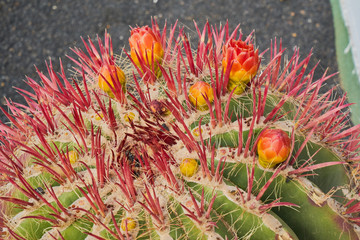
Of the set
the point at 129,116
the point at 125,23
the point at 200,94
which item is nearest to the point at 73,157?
the point at 129,116

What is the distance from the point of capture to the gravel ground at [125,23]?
2.09m

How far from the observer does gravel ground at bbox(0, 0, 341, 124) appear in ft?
6.84

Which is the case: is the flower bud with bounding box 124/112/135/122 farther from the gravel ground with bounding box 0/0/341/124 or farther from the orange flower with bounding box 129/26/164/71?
the gravel ground with bounding box 0/0/341/124

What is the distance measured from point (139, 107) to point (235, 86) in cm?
17

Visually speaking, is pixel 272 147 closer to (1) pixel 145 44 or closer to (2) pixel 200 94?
(2) pixel 200 94

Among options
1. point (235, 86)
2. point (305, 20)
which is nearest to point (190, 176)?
point (235, 86)

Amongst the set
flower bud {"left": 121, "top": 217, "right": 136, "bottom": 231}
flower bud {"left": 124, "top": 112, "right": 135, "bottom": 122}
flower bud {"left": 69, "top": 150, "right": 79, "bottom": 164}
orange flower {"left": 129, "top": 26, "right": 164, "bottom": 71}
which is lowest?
flower bud {"left": 121, "top": 217, "right": 136, "bottom": 231}

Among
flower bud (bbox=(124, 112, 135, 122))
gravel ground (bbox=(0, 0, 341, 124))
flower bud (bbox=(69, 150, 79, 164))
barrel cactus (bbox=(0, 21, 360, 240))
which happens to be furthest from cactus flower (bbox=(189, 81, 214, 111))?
gravel ground (bbox=(0, 0, 341, 124))

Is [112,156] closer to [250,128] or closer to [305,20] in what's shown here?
[250,128]

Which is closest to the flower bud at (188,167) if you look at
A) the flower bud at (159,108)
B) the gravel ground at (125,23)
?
the flower bud at (159,108)

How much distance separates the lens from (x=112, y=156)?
62cm

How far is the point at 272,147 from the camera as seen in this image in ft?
1.91

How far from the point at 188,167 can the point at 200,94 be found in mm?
140

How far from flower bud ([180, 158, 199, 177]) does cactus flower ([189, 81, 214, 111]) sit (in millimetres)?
113
